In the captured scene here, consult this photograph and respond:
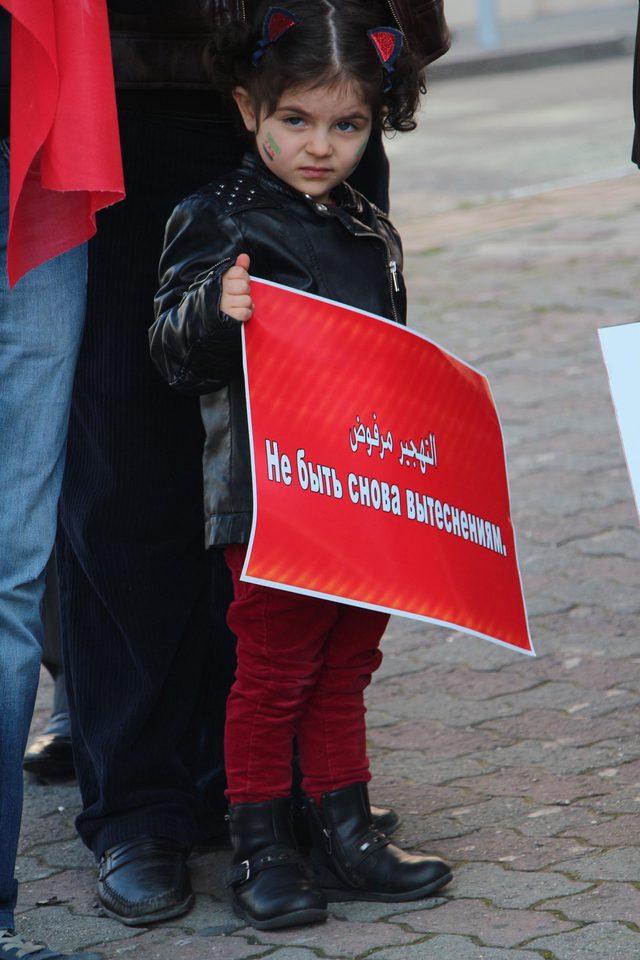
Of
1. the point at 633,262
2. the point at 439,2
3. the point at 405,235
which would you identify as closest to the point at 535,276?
the point at 633,262

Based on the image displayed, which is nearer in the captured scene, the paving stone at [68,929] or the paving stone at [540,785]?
the paving stone at [68,929]

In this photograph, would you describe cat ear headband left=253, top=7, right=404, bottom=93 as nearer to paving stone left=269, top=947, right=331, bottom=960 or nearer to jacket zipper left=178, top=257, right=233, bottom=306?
jacket zipper left=178, top=257, right=233, bottom=306

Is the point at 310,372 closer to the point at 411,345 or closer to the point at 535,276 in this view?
the point at 411,345

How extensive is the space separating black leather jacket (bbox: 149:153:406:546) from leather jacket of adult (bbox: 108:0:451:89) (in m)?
0.18

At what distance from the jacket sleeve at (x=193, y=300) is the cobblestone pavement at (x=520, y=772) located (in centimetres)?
96

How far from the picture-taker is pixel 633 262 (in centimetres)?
805

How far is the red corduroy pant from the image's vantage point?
104 inches

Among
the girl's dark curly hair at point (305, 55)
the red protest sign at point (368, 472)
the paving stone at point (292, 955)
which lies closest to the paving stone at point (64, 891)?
the paving stone at point (292, 955)

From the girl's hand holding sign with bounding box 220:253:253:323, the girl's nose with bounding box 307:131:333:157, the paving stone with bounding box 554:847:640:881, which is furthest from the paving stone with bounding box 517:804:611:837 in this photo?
the girl's nose with bounding box 307:131:333:157

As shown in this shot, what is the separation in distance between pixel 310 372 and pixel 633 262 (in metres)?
5.84

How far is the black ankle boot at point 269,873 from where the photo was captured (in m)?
2.65

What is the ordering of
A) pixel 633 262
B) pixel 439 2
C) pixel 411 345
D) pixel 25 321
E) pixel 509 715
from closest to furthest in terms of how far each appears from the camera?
pixel 25 321 → pixel 411 345 → pixel 439 2 → pixel 509 715 → pixel 633 262

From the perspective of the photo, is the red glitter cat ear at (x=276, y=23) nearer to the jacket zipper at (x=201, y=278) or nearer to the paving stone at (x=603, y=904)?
the jacket zipper at (x=201, y=278)

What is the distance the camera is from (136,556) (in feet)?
9.50
